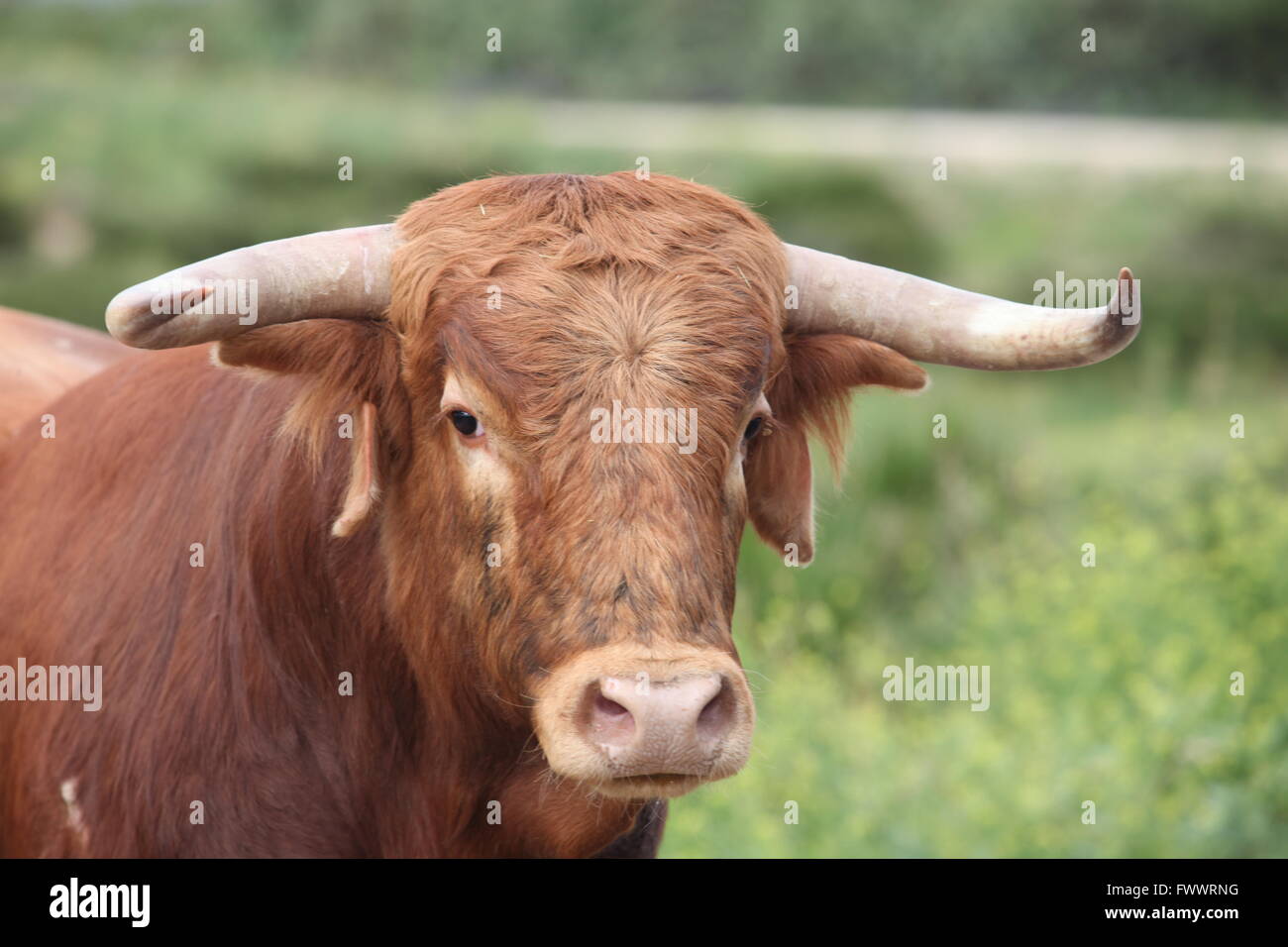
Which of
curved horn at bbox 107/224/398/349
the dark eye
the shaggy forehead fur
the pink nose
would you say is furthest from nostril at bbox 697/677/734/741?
curved horn at bbox 107/224/398/349

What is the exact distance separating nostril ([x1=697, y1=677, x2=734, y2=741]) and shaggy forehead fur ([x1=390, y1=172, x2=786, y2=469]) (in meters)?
0.58

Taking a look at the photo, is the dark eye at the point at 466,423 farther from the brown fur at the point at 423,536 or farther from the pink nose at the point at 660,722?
the pink nose at the point at 660,722

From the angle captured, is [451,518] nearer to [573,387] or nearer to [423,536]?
[423,536]

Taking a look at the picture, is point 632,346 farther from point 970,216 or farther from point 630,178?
point 970,216

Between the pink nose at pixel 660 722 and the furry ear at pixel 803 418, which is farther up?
the furry ear at pixel 803 418

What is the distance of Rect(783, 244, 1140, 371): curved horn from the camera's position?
3.46 m

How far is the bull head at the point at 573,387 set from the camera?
10.4ft

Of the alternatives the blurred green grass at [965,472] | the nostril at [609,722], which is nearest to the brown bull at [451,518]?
the nostril at [609,722]

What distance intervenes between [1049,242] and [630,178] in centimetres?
1332

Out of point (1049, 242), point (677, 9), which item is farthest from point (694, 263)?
point (677, 9)

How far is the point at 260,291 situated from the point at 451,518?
649 millimetres

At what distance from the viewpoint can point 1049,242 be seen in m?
16.2

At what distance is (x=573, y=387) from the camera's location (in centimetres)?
328

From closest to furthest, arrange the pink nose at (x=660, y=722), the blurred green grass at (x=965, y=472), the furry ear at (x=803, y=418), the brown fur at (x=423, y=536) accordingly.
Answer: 1. the pink nose at (x=660, y=722)
2. the brown fur at (x=423, y=536)
3. the furry ear at (x=803, y=418)
4. the blurred green grass at (x=965, y=472)
